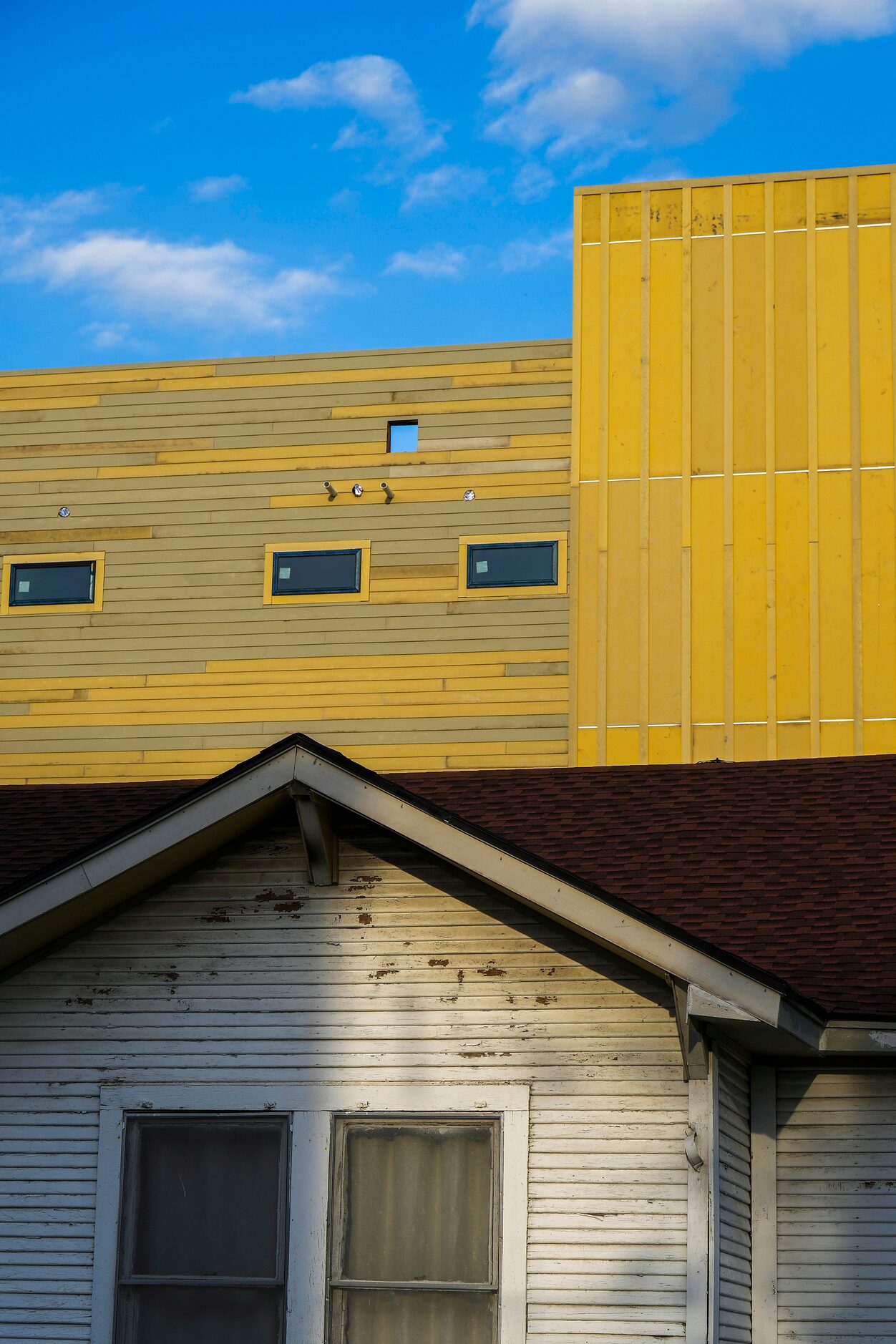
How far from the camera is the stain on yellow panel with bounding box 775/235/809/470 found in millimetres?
21062

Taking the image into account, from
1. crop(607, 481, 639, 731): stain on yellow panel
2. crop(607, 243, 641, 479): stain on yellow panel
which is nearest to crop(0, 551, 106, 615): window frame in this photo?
crop(607, 481, 639, 731): stain on yellow panel

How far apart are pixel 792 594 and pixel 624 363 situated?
3.43 meters

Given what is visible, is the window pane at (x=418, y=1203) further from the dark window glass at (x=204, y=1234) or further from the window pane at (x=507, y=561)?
the window pane at (x=507, y=561)

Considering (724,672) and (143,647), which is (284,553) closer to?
(143,647)

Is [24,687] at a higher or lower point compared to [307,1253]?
higher

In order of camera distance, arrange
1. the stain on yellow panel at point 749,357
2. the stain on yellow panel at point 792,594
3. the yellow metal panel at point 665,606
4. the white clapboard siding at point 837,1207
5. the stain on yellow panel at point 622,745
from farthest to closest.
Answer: the stain on yellow panel at point 749,357 < the yellow metal panel at point 665,606 < the stain on yellow panel at point 622,745 < the stain on yellow panel at point 792,594 < the white clapboard siding at point 837,1207

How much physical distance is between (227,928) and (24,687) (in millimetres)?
13367

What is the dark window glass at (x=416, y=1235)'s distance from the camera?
8141 millimetres

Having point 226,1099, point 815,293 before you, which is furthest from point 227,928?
point 815,293

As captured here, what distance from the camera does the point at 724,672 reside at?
67.6 ft

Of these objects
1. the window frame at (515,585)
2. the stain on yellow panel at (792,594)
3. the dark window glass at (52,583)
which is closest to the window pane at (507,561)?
the window frame at (515,585)

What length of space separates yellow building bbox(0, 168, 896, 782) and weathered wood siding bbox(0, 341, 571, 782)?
3 cm

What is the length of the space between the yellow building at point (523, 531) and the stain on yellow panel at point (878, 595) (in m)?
0.03

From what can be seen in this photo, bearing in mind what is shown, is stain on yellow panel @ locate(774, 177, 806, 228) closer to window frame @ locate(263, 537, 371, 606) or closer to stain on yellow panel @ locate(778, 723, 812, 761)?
stain on yellow panel @ locate(778, 723, 812, 761)
